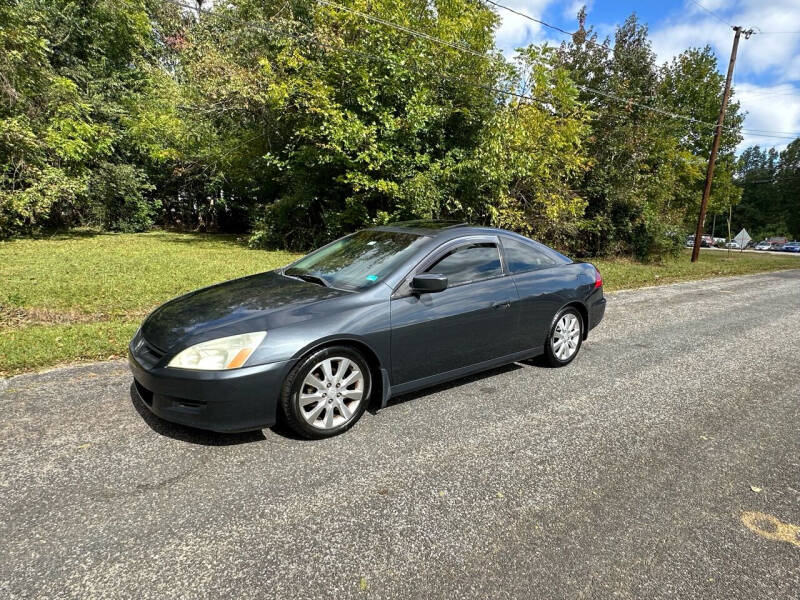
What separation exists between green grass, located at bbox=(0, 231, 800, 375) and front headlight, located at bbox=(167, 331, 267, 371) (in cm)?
233

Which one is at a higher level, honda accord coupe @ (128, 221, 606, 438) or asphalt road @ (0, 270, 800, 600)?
honda accord coupe @ (128, 221, 606, 438)

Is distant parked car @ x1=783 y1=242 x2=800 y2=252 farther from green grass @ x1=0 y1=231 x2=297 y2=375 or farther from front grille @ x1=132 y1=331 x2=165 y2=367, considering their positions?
front grille @ x1=132 y1=331 x2=165 y2=367

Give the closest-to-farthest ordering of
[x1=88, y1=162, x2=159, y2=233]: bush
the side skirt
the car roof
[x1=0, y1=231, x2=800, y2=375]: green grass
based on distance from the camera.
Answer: the side skirt, the car roof, [x1=0, y1=231, x2=800, y2=375]: green grass, [x1=88, y1=162, x2=159, y2=233]: bush

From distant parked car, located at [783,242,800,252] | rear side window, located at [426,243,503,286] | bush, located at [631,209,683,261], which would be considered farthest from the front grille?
distant parked car, located at [783,242,800,252]

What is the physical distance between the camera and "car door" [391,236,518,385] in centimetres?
346

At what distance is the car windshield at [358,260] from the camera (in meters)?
3.70

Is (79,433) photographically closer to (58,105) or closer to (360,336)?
(360,336)

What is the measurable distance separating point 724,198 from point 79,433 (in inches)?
1393

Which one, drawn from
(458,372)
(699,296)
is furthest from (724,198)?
(458,372)

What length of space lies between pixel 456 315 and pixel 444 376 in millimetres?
508

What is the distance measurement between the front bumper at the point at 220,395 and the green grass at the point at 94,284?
223 centimetres

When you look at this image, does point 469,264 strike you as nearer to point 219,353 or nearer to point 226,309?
point 226,309

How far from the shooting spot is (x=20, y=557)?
2.00 metres

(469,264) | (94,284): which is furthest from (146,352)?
(94,284)
